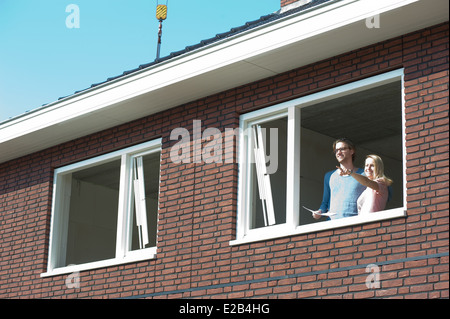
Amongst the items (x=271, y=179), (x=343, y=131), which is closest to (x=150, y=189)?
(x=343, y=131)

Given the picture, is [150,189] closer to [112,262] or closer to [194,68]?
[112,262]

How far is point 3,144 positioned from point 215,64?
4558 millimetres

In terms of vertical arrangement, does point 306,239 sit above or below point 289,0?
below

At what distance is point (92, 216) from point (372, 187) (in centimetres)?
821

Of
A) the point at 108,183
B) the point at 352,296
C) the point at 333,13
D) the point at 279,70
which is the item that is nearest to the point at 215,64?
the point at 279,70

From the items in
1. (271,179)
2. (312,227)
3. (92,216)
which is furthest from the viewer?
(92,216)

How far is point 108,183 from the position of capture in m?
16.8

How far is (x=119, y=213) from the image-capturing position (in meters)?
12.2

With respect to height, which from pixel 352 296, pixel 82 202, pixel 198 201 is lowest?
pixel 352 296

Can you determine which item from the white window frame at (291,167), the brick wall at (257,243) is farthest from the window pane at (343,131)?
the brick wall at (257,243)

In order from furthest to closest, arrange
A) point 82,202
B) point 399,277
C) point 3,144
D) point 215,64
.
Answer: point 82,202 → point 3,144 → point 215,64 → point 399,277

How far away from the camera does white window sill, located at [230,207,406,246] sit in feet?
29.5

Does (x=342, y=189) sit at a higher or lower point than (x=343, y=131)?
lower

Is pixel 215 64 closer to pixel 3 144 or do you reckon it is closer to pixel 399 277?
pixel 399 277
